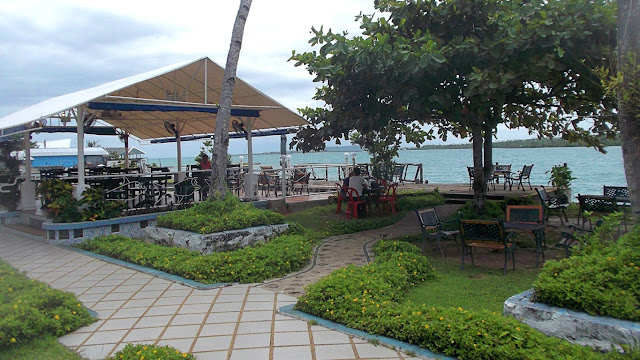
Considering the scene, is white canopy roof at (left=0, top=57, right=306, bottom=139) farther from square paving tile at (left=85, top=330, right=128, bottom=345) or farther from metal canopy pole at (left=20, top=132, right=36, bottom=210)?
square paving tile at (left=85, top=330, right=128, bottom=345)

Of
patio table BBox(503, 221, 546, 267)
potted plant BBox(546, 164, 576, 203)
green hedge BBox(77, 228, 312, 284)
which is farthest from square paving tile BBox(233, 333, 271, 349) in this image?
potted plant BBox(546, 164, 576, 203)

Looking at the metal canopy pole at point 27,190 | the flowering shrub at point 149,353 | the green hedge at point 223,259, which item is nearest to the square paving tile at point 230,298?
the green hedge at point 223,259

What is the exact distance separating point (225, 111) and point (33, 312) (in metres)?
5.36

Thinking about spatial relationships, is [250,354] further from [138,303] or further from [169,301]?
[138,303]

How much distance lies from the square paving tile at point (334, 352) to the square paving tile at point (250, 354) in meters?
0.43

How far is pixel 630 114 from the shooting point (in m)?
4.31

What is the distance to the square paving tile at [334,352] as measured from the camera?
3.65 metres

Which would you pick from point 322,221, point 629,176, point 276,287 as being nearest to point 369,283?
point 276,287

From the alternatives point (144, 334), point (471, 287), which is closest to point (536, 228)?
point (471, 287)

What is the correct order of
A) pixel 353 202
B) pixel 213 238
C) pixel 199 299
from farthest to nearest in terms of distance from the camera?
1. pixel 353 202
2. pixel 213 238
3. pixel 199 299

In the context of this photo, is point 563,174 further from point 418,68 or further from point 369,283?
point 369,283

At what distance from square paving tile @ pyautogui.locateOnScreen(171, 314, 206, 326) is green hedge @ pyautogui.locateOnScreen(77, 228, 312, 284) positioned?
1187 millimetres

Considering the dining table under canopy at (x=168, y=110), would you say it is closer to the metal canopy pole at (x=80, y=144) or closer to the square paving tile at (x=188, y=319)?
the metal canopy pole at (x=80, y=144)

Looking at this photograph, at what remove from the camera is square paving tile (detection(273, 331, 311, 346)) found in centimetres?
397
